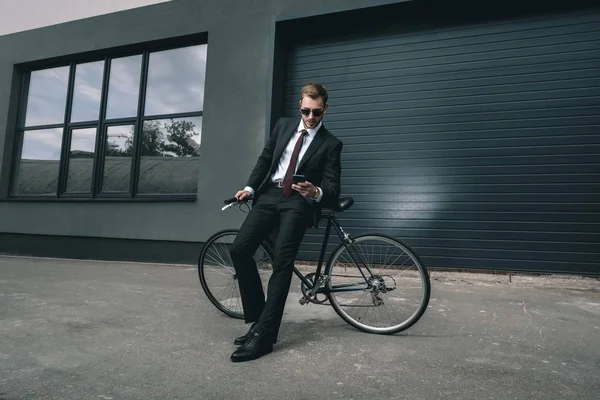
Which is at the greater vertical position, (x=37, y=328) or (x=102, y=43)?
(x=102, y=43)

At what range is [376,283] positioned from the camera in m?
2.88

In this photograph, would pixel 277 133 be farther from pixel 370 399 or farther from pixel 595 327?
pixel 595 327

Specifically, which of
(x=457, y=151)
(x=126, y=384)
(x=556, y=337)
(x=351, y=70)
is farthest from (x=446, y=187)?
(x=126, y=384)

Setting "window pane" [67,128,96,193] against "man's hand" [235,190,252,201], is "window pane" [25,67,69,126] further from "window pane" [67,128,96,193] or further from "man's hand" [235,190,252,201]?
"man's hand" [235,190,252,201]

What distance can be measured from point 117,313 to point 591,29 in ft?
22.1

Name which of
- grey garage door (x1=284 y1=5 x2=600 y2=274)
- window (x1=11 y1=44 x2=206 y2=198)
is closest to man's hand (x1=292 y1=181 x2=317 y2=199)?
grey garage door (x1=284 y1=5 x2=600 y2=274)

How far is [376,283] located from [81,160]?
23.1ft

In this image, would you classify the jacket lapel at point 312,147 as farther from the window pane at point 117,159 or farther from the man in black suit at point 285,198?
the window pane at point 117,159

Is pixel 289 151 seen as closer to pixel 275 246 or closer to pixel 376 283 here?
pixel 275 246

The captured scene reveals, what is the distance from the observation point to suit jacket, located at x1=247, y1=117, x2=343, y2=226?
2844mm

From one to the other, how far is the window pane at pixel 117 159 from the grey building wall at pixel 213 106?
17.1 inches

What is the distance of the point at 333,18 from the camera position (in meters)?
6.09

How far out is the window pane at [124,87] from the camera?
7.35 m

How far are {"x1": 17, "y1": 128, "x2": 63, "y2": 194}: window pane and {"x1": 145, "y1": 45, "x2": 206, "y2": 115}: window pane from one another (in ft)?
8.18
